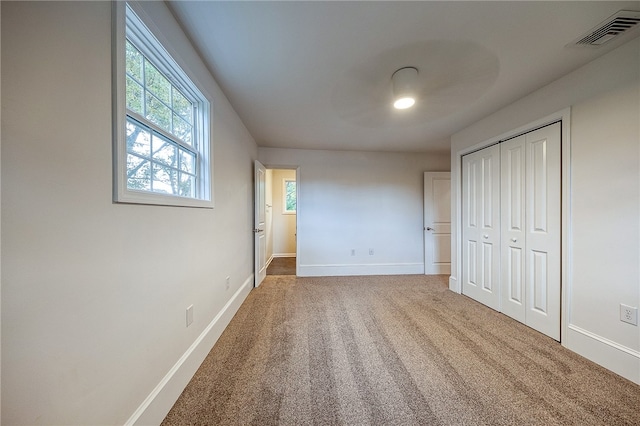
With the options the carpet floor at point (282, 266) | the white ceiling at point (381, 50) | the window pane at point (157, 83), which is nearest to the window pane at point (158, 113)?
the window pane at point (157, 83)

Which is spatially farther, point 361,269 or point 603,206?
point 361,269

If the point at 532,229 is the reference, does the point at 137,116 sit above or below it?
above

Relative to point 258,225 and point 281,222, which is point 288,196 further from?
point 258,225

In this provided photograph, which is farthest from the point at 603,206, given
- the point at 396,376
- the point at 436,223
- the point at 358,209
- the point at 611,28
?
the point at 358,209

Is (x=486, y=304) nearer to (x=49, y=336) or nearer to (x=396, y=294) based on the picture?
(x=396, y=294)

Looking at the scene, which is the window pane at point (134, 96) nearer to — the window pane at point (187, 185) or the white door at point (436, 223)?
the window pane at point (187, 185)

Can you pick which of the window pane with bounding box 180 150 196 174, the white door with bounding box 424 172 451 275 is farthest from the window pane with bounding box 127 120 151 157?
the white door with bounding box 424 172 451 275

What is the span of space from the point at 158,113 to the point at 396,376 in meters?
2.27

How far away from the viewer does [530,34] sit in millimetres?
1464

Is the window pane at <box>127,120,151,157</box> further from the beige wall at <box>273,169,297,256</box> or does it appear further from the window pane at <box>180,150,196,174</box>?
the beige wall at <box>273,169,297,256</box>

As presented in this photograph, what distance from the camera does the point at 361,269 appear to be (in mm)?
4203

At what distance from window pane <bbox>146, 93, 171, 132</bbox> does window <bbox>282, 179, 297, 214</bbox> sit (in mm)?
4512

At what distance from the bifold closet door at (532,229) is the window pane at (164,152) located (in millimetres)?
3081

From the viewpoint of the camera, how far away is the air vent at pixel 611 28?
1.32 m
